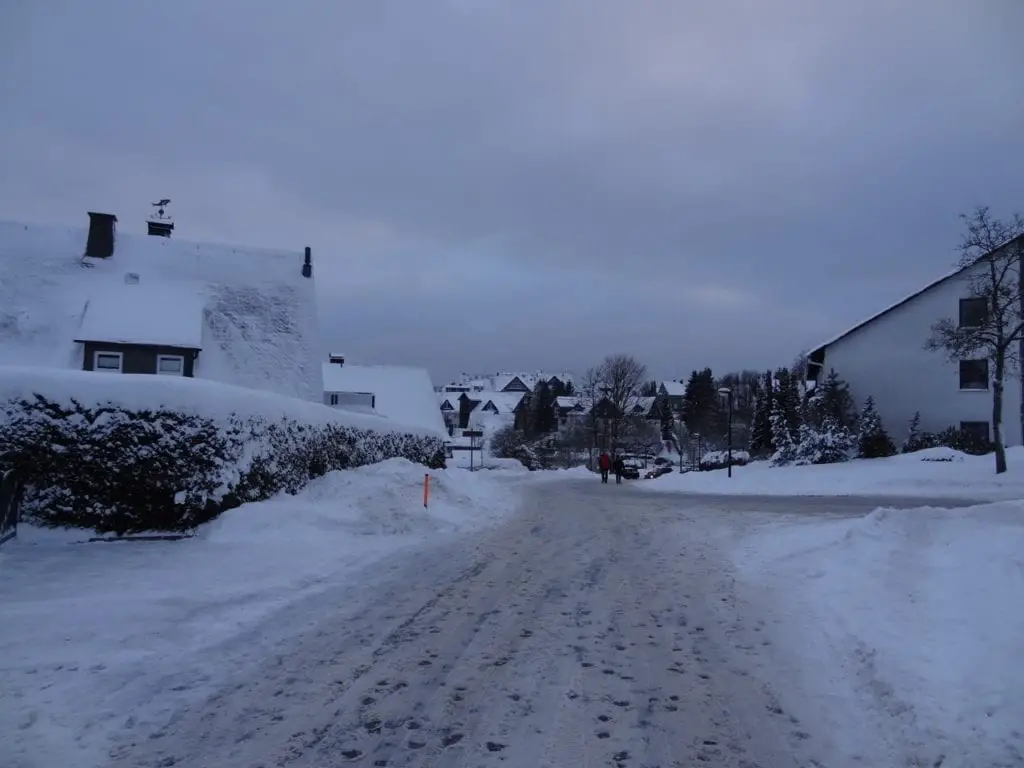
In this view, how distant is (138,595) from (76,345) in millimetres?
19954

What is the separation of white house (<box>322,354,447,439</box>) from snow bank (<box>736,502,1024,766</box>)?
4273 centimetres

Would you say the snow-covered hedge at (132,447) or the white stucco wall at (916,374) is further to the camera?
the white stucco wall at (916,374)

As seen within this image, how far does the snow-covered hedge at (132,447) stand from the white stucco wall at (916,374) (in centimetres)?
3542

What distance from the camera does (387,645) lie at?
7180 mm

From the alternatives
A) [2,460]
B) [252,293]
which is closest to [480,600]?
[2,460]

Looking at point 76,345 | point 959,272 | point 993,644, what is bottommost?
point 993,644

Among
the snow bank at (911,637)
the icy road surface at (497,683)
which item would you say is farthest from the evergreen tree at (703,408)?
the icy road surface at (497,683)

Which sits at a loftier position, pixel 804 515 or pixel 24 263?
pixel 24 263

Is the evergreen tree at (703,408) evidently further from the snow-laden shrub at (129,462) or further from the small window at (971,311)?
the snow-laden shrub at (129,462)

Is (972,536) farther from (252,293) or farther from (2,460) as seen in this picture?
(252,293)

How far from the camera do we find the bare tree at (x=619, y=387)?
245 feet

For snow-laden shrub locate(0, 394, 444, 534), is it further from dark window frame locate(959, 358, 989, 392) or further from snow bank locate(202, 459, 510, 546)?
dark window frame locate(959, 358, 989, 392)

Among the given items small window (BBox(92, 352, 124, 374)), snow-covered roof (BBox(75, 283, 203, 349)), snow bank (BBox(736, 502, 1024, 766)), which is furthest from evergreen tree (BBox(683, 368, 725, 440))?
snow bank (BBox(736, 502, 1024, 766))

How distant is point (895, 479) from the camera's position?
30312mm
